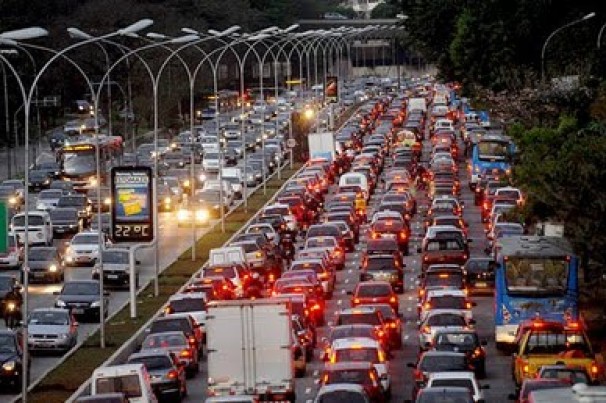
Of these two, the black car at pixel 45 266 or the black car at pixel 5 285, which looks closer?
the black car at pixel 5 285

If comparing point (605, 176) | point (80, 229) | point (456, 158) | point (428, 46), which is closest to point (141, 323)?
point (605, 176)

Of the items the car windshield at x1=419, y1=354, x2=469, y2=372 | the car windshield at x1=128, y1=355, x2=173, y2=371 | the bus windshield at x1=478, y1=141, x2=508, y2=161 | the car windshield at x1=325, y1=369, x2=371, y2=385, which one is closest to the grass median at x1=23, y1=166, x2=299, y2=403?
the car windshield at x1=128, y1=355, x2=173, y2=371

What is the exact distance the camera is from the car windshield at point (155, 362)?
4047 centimetres

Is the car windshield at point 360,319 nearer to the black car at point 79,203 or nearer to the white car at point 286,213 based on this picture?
the white car at point 286,213

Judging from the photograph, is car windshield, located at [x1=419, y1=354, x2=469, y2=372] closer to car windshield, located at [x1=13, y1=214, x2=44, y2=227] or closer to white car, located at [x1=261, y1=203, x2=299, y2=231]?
car windshield, located at [x1=13, y1=214, x2=44, y2=227]

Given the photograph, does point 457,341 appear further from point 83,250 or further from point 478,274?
point 83,250

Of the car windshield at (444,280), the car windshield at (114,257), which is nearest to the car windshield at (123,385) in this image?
the car windshield at (444,280)

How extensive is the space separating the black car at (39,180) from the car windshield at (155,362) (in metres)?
55.5

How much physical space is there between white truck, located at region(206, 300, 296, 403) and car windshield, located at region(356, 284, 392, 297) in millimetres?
13262

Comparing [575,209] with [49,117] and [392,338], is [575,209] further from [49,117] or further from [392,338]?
[49,117]

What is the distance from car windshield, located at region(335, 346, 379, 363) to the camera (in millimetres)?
40219

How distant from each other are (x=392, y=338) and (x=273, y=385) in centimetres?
1054

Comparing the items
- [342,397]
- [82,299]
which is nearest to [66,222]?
[82,299]

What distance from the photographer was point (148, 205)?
5278 cm
